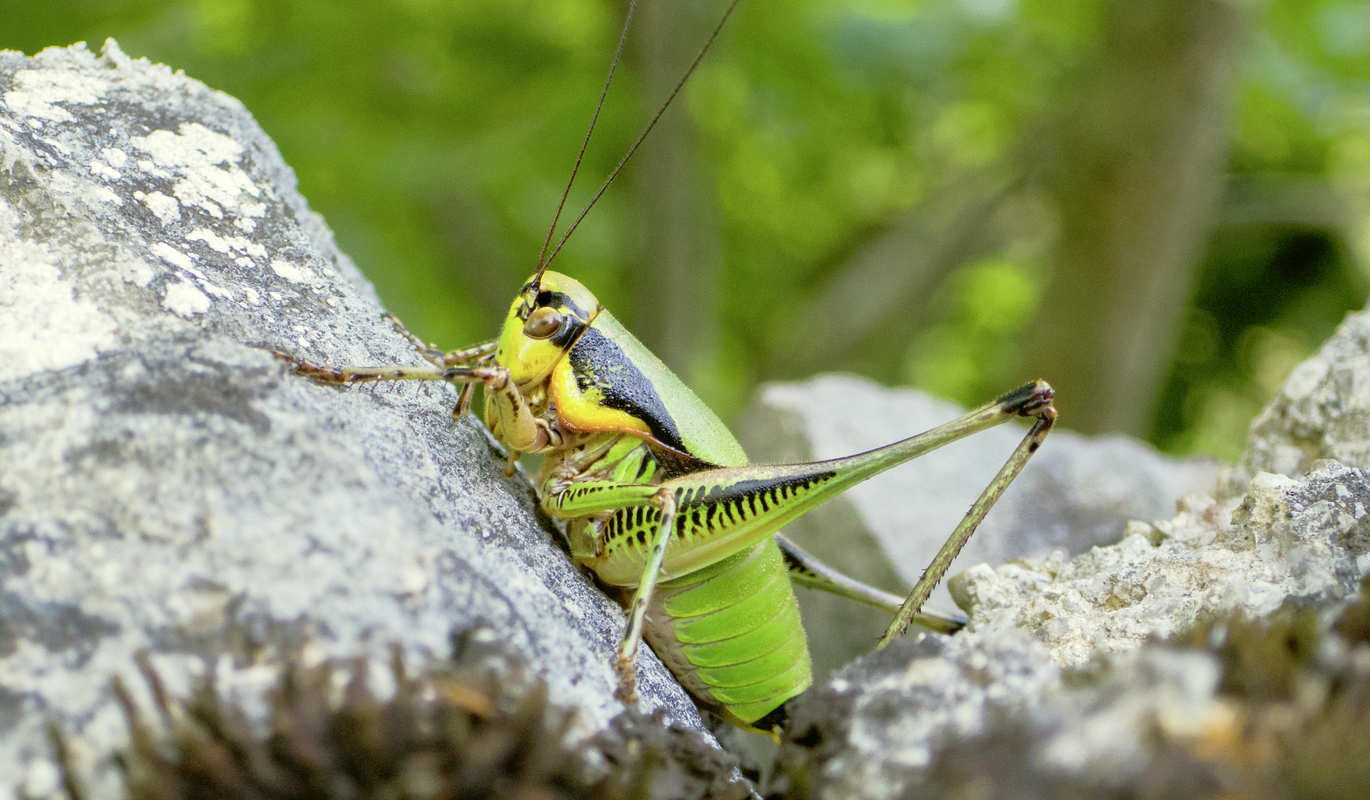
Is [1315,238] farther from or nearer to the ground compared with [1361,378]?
farther from the ground

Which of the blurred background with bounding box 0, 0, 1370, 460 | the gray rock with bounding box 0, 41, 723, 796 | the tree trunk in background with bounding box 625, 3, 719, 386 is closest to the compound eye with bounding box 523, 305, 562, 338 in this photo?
the gray rock with bounding box 0, 41, 723, 796

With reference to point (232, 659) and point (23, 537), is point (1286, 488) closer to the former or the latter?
point (232, 659)

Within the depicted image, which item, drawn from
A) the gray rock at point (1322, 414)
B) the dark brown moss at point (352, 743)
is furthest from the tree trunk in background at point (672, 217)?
the dark brown moss at point (352, 743)

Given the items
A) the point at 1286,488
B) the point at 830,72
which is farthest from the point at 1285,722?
the point at 830,72

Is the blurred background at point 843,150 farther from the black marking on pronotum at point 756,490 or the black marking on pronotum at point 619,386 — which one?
the black marking on pronotum at point 756,490

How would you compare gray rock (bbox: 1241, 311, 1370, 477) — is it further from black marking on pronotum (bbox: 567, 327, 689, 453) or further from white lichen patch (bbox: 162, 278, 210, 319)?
white lichen patch (bbox: 162, 278, 210, 319)

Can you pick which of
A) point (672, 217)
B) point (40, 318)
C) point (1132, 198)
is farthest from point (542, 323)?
point (1132, 198)

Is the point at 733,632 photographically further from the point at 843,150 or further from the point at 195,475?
the point at 843,150
